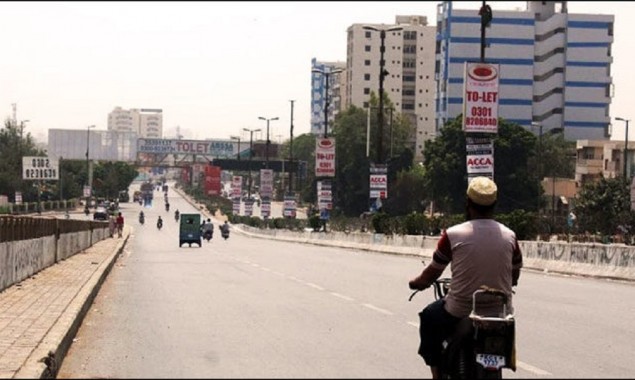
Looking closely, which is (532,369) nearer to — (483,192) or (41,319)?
(483,192)

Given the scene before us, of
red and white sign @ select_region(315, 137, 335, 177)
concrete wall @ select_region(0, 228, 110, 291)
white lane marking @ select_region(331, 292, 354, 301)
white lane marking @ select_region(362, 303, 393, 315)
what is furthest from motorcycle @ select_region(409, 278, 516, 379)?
red and white sign @ select_region(315, 137, 335, 177)

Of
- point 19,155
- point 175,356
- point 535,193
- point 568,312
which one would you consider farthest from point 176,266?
point 19,155

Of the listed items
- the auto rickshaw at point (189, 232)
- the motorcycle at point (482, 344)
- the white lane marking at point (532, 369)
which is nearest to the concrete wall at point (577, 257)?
the white lane marking at point (532, 369)

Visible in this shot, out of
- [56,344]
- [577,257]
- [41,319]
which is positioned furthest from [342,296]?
[577,257]

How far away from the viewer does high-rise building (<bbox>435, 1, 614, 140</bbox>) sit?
509 feet

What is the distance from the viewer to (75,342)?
44.3 ft

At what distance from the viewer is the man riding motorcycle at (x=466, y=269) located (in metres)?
7.00

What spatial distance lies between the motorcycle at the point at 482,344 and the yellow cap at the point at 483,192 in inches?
24.8

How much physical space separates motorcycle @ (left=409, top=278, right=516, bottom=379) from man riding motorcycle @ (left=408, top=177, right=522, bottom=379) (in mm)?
148

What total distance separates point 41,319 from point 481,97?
17514 mm

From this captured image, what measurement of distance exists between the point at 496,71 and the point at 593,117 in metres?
132

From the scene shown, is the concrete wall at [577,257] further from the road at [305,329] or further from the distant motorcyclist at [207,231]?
the distant motorcyclist at [207,231]

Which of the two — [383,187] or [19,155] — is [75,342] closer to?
[383,187]

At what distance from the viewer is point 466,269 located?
6.99 meters
